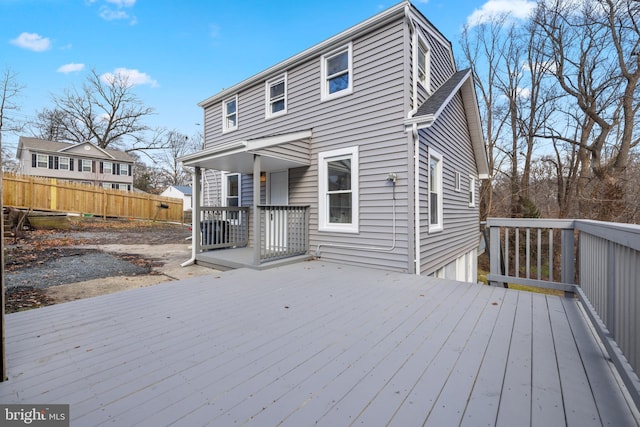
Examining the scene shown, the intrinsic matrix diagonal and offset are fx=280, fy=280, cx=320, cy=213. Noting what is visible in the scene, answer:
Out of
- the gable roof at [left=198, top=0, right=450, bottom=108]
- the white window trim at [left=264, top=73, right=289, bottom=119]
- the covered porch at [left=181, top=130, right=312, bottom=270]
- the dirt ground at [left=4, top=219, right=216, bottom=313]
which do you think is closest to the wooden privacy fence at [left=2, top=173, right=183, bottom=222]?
the dirt ground at [left=4, top=219, right=216, bottom=313]

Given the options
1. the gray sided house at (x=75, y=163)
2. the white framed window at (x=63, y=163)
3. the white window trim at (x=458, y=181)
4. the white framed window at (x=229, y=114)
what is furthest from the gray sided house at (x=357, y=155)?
the white framed window at (x=63, y=163)

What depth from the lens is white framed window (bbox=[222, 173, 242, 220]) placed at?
831 centimetres

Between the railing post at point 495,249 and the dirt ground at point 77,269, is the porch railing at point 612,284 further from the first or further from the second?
the dirt ground at point 77,269

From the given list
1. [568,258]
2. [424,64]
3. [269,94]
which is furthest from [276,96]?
[568,258]

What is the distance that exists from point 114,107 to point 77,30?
59.6 ft

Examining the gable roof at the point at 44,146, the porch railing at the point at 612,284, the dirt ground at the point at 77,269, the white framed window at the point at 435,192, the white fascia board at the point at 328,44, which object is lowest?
the dirt ground at the point at 77,269

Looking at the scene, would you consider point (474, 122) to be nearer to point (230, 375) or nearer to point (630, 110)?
point (630, 110)

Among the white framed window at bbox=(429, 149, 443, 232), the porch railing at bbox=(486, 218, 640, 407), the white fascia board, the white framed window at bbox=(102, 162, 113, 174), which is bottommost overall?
the porch railing at bbox=(486, 218, 640, 407)

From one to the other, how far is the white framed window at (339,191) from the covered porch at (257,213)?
43 cm

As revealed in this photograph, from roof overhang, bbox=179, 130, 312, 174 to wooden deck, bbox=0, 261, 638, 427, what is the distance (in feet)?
9.34

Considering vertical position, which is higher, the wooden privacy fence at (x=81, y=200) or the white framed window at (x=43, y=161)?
the white framed window at (x=43, y=161)

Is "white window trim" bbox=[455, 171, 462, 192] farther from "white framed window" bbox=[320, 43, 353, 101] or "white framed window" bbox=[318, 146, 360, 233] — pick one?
"white framed window" bbox=[320, 43, 353, 101]

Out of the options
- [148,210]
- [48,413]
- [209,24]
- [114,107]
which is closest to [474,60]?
[209,24]

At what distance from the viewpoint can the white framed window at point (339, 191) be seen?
229 inches
